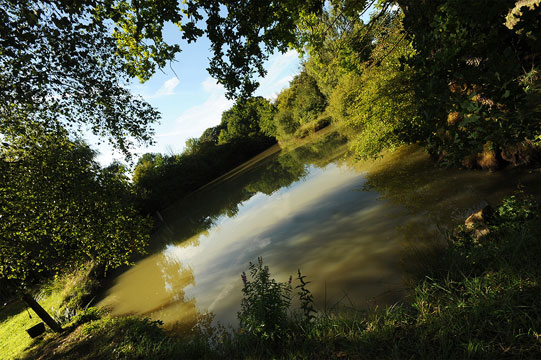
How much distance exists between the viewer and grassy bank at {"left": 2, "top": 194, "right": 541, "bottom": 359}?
7.26ft

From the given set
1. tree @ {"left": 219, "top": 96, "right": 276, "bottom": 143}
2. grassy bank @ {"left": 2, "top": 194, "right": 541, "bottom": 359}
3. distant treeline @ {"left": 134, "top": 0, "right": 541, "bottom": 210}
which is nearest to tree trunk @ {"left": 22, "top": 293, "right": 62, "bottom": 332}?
grassy bank @ {"left": 2, "top": 194, "right": 541, "bottom": 359}

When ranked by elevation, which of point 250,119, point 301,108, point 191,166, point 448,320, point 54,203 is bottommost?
point 448,320

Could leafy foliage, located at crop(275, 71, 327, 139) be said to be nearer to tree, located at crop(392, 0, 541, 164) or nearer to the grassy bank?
the grassy bank

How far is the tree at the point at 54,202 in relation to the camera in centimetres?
503

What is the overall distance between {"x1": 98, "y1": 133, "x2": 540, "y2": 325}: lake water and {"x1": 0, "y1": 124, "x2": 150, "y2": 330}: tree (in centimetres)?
297

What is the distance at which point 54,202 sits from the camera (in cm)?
524

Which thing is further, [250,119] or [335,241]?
[335,241]

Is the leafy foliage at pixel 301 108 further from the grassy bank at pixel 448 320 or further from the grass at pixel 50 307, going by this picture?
the grassy bank at pixel 448 320

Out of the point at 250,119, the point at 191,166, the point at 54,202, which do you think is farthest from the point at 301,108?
the point at 54,202

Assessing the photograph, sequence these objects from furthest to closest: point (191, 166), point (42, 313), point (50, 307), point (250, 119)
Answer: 1. point (191, 166)
2. point (50, 307)
3. point (42, 313)
4. point (250, 119)

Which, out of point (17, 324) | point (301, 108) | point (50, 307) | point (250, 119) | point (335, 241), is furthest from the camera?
point (301, 108)

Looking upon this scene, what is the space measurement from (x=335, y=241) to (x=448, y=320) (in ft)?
12.9

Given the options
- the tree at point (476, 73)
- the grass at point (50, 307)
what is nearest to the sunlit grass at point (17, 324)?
the grass at point (50, 307)

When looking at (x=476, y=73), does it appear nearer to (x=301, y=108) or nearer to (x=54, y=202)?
(x=54, y=202)
